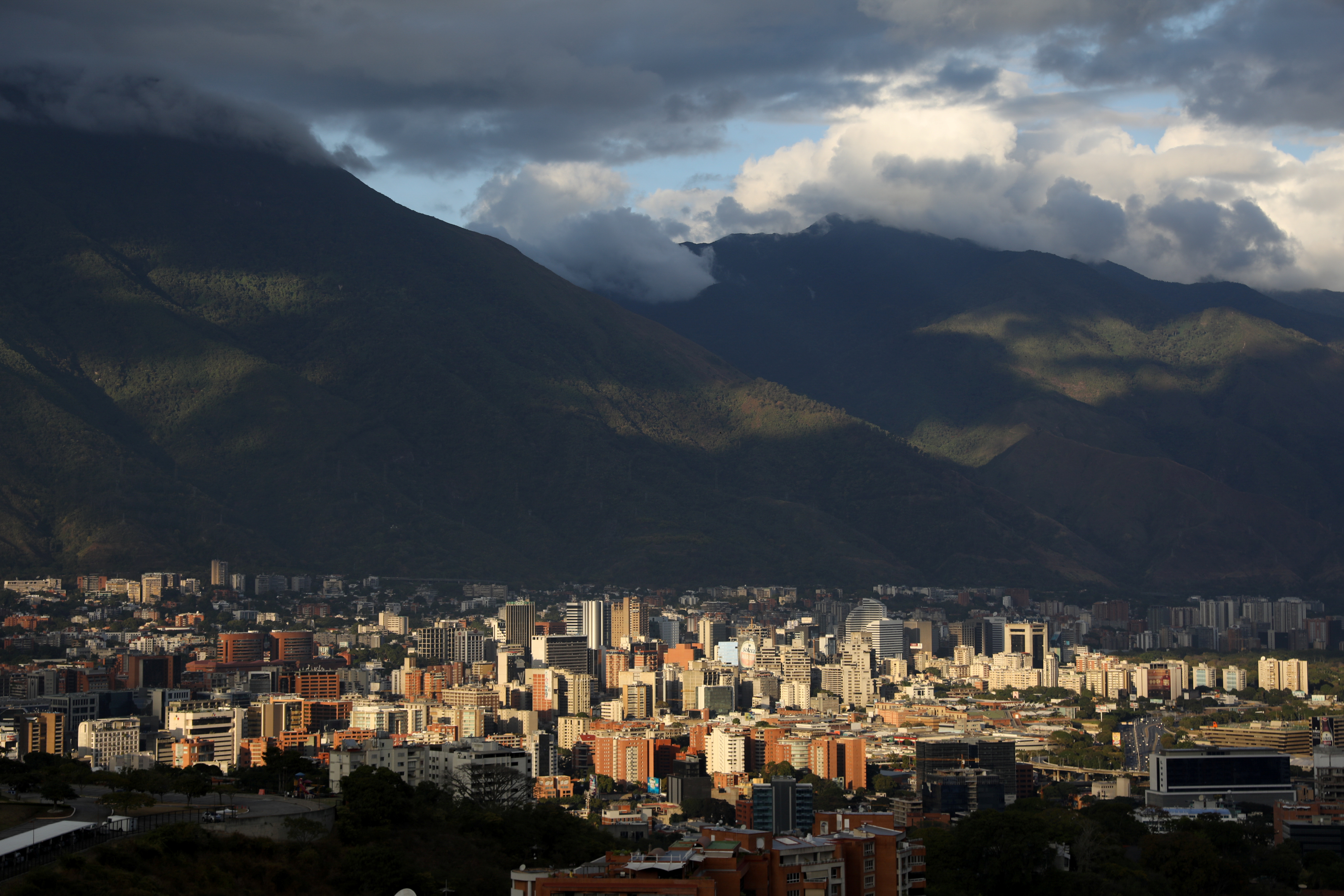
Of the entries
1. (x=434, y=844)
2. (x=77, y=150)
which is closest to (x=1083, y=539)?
(x=77, y=150)

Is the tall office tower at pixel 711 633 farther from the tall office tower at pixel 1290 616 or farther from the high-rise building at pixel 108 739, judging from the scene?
the high-rise building at pixel 108 739

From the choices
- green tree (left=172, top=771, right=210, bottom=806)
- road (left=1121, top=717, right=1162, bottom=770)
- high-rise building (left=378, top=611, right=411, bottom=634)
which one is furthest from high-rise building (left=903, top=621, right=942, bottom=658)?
green tree (left=172, top=771, right=210, bottom=806)

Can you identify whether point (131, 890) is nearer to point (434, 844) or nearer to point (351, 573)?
point (434, 844)

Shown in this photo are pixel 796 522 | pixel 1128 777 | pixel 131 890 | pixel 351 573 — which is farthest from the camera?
pixel 796 522

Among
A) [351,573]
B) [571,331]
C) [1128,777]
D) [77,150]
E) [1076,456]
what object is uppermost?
[77,150]

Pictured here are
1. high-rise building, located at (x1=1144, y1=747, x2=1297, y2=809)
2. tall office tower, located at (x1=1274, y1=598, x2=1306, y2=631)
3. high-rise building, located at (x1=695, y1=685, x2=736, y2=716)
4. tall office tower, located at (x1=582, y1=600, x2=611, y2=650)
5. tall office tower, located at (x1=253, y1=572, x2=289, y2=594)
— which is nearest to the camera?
high-rise building, located at (x1=1144, y1=747, x2=1297, y2=809)

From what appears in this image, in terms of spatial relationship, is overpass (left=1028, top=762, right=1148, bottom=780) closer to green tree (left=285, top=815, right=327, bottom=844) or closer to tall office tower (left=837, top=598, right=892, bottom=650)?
green tree (left=285, top=815, right=327, bottom=844)
